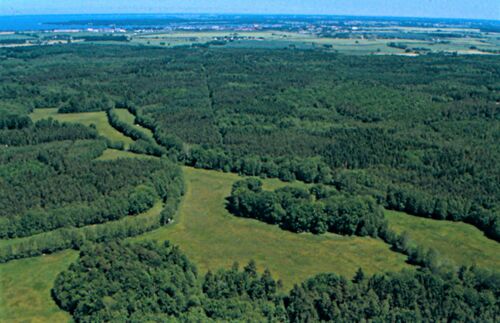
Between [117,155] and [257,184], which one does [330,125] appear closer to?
[257,184]

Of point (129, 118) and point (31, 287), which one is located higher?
point (129, 118)

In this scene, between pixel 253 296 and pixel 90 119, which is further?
pixel 90 119

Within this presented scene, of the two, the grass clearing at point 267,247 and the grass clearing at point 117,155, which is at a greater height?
the grass clearing at point 117,155

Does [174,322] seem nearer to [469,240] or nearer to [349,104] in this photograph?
[469,240]

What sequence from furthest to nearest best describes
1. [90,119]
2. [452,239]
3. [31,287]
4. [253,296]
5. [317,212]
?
[90,119] → [452,239] → [317,212] → [31,287] → [253,296]

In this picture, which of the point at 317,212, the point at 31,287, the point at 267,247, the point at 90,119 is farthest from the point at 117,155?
the point at 317,212

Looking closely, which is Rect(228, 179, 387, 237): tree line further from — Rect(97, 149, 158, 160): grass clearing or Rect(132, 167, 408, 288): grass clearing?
Rect(97, 149, 158, 160): grass clearing

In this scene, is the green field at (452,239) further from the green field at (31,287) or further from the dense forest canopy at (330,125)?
the green field at (31,287)

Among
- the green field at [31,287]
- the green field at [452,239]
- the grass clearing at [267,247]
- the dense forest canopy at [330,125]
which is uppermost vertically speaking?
the dense forest canopy at [330,125]

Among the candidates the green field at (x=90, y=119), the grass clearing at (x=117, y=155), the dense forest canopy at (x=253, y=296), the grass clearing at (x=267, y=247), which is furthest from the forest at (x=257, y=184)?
the green field at (x=90, y=119)
